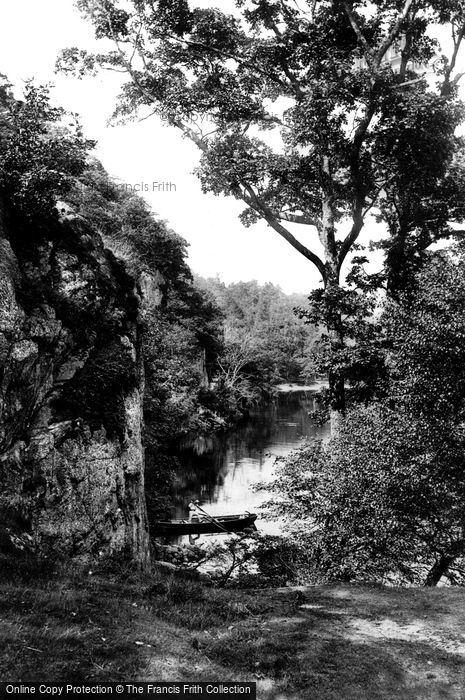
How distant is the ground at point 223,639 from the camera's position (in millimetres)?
5511

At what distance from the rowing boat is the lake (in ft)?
4.00

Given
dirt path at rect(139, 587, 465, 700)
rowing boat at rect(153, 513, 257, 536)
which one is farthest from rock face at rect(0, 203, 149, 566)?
rowing boat at rect(153, 513, 257, 536)

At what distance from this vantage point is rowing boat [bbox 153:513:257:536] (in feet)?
75.9

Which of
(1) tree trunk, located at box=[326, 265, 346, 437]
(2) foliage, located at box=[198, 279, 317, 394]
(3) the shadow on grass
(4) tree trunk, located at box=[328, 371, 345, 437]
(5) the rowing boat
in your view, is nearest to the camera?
(3) the shadow on grass

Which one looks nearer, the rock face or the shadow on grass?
the shadow on grass

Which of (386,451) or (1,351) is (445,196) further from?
(1,351)

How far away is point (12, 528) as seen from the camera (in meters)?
8.43

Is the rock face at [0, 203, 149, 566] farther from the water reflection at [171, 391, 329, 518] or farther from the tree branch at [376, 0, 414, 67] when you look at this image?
the tree branch at [376, 0, 414, 67]

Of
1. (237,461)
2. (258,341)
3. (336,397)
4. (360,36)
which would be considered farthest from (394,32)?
(258,341)

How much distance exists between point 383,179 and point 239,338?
46.1 meters

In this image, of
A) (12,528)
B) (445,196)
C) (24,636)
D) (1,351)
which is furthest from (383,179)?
(24,636)

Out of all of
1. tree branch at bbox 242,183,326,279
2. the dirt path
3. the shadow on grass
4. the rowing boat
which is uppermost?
tree branch at bbox 242,183,326,279

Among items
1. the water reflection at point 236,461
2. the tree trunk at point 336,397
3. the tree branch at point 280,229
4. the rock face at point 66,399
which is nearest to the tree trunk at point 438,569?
the tree trunk at point 336,397

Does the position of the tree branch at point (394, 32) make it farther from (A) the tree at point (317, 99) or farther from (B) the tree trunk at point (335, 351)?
(B) the tree trunk at point (335, 351)
